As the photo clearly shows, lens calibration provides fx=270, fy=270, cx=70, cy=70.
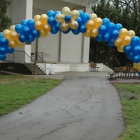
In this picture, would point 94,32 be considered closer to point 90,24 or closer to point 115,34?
point 90,24

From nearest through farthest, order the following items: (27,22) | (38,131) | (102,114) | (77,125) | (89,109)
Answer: (38,131) → (77,125) → (27,22) → (102,114) → (89,109)

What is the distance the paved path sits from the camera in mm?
6161

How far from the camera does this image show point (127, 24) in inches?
1238

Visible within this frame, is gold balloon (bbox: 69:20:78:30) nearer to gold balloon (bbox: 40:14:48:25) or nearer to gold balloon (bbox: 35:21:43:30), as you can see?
gold balloon (bbox: 40:14:48:25)

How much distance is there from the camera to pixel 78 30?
761 centimetres

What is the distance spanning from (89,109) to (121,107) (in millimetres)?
1236

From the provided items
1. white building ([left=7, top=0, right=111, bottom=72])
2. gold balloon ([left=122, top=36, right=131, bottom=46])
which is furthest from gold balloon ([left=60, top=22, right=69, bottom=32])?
white building ([left=7, top=0, right=111, bottom=72])

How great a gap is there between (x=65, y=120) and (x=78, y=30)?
2564 millimetres

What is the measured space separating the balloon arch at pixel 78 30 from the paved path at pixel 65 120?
183 cm

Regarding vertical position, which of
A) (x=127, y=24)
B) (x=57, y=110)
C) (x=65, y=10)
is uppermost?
(x=127, y=24)

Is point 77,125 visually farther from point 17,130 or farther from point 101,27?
point 101,27

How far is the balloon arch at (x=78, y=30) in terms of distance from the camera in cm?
728

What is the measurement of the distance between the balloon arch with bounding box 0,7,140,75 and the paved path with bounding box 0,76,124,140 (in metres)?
1.83

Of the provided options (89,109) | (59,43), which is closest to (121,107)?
(89,109)
